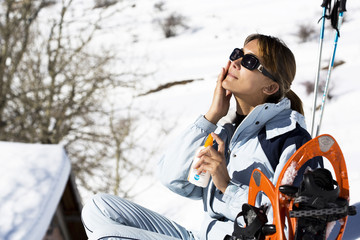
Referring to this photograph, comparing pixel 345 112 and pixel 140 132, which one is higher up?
pixel 345 112

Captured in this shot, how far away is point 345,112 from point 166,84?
602 cm

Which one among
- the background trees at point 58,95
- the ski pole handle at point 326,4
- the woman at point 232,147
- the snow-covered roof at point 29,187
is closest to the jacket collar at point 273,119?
the woman at point 232,147

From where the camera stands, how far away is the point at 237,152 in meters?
1.87

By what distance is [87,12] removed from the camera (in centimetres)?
1309

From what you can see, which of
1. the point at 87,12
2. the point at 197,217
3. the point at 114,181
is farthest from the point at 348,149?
the point at 87,12

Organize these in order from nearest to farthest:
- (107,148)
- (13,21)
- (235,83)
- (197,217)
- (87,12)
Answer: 1. (235,83)
2. (197,217)
3. (13,21)
4. (107,148)
5. (87,12)

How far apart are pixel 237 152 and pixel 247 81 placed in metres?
0.28

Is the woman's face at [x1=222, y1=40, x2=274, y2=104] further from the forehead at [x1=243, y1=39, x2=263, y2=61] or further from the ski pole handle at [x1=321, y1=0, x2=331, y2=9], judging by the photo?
the ski pole handle at [x1=321, y1=0, x2=331, y2=9]

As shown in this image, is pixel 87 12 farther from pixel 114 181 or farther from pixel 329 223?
pixel 329 223

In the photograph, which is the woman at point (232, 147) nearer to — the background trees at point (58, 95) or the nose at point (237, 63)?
the nose at point (237, 63)

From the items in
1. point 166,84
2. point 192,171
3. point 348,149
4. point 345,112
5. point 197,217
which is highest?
point 192,171

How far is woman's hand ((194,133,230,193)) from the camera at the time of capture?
5.54 ft

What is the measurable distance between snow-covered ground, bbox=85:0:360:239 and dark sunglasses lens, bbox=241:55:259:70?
115 inches

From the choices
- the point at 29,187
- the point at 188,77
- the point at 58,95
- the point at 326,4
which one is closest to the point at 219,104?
the point at 326,4
